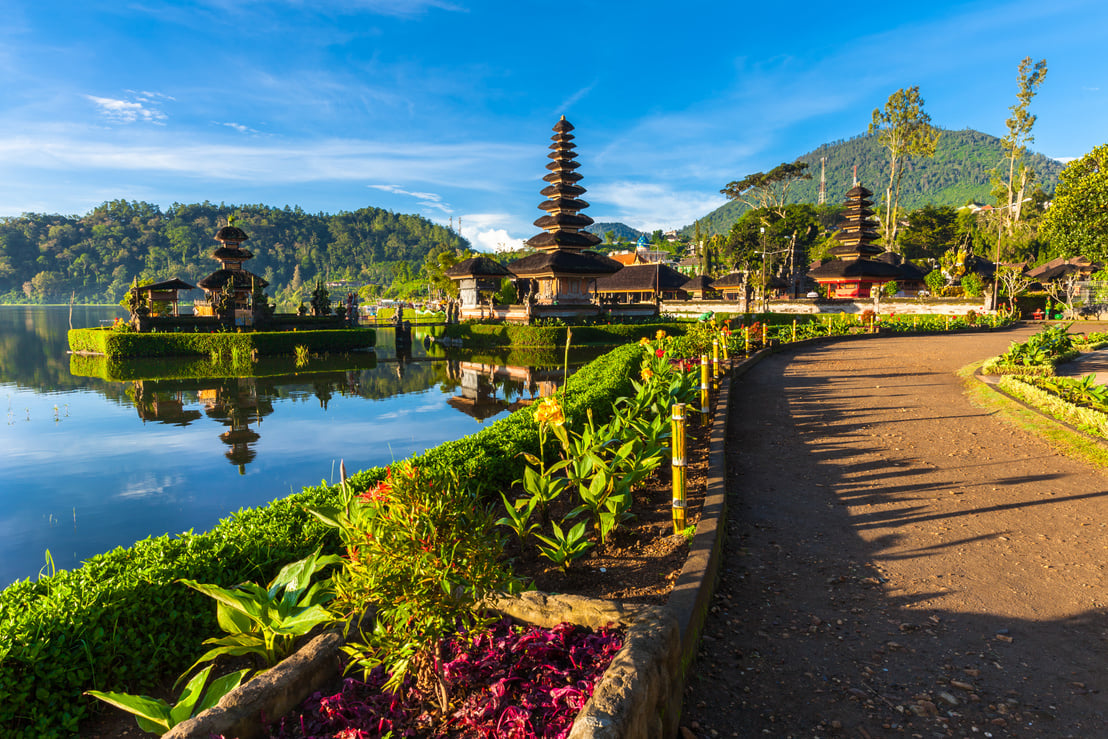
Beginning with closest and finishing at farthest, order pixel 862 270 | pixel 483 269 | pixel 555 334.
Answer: pixel 555 334 < pixel 483 269 < pixel 862 270

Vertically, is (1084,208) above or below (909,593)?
above

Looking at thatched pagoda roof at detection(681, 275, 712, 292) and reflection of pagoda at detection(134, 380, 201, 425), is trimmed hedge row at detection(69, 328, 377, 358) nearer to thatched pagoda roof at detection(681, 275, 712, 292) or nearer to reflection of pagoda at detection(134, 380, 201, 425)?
reflection of pagoda at detection(134, 380, 201, 425)

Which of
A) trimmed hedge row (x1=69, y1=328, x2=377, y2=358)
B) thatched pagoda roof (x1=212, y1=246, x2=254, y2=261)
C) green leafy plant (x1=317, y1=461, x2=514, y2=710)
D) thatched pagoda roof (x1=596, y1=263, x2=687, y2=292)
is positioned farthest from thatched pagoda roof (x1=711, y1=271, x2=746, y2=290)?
green leafy plant (x1=317, y1=461, x2=514, y2=710)

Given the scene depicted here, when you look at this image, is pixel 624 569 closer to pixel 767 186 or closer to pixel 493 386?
pixel 493 386

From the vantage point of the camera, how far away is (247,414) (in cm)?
1355

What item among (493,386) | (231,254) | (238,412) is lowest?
(238,412)

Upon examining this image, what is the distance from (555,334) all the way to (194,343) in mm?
18033

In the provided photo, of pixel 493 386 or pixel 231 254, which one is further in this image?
→ pixel 231 254

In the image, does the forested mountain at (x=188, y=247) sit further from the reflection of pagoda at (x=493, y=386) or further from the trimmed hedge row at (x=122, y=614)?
the trimmed hedge row at (x=122, y=614)

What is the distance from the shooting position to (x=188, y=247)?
13450cm

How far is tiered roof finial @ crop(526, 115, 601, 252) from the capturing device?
39.4 m

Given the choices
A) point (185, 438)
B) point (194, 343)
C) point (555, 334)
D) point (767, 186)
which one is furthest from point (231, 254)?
point (767, 186)

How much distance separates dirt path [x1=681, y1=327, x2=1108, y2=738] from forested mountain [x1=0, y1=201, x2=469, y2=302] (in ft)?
360

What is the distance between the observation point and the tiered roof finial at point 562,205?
129 ft
